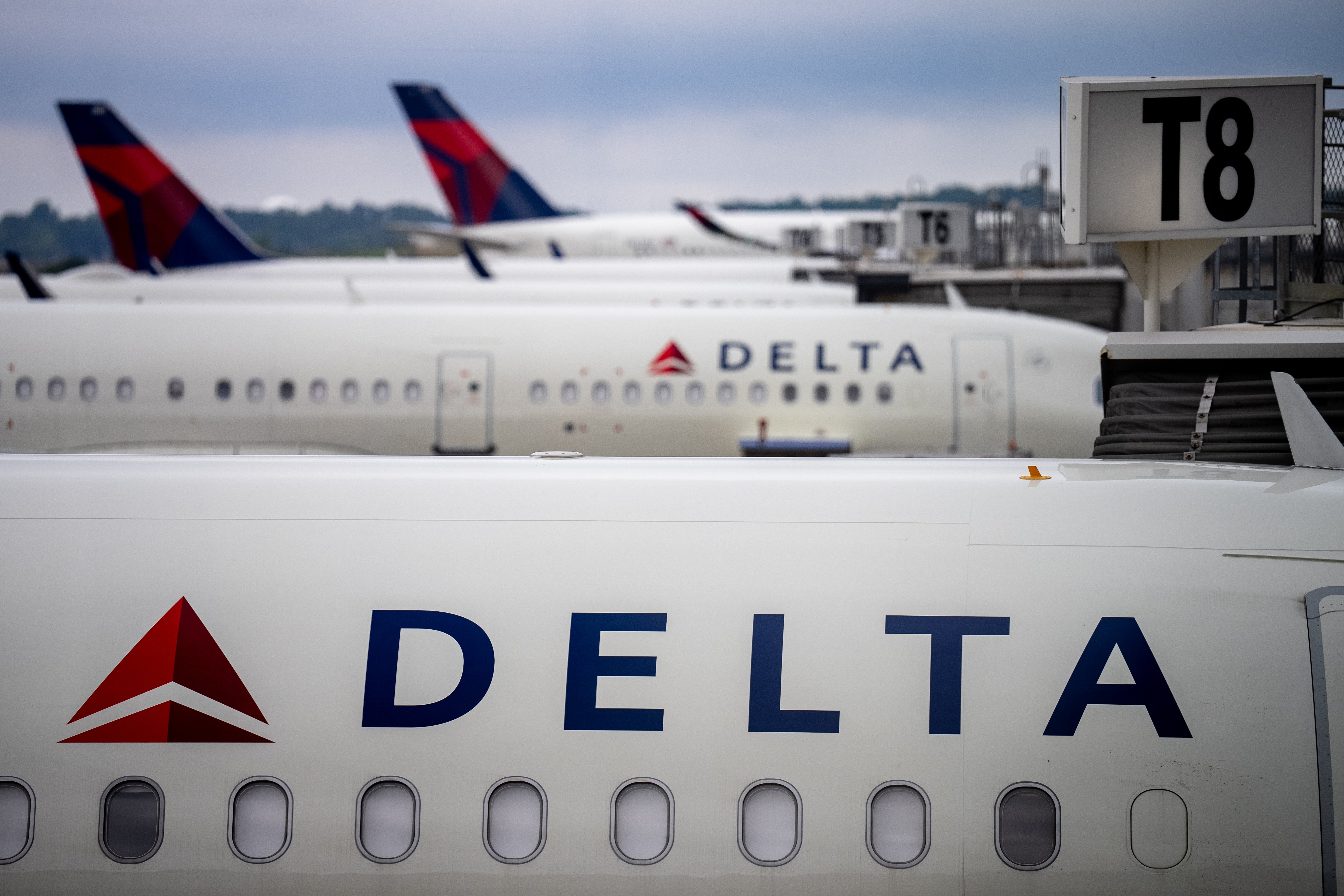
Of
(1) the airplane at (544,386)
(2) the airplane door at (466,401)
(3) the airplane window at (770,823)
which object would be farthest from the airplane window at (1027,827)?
(2) the airplane door at (466,401)

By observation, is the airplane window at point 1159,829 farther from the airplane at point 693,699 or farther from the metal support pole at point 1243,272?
the metal support pole at point 1243,272

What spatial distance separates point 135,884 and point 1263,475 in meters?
4.54

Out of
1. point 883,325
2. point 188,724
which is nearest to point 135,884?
point 188,724

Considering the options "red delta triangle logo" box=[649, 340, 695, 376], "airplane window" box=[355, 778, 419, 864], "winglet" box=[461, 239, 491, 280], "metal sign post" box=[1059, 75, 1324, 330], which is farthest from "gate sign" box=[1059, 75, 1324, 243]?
"winglet" box=[461, 239, 491, 280]

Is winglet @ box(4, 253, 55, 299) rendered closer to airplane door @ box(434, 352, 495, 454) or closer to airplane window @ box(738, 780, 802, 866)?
airplane door @ box(434, 352, 495, 454)

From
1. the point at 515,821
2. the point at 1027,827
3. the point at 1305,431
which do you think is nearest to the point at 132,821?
the point at 515,821

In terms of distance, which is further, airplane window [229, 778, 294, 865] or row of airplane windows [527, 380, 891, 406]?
row of airplane windows [527, 380, 891, 406]

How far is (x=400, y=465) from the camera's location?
191 inches

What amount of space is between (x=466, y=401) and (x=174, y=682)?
43.8 feet

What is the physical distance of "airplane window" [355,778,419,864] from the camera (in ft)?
13.5

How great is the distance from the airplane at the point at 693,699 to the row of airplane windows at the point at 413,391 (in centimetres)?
1285

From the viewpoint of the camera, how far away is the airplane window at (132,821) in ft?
13.5

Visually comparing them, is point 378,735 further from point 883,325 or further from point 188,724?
point 883,325

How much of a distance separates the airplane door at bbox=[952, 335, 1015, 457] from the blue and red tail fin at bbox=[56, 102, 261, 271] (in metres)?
21.2
